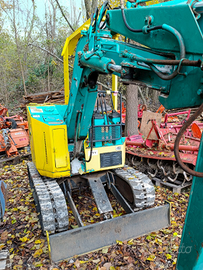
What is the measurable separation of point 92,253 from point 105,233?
357mm

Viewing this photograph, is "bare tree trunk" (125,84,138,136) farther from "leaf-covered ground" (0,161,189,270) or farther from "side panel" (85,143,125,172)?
"leaf-covered ground" (0,161,189,270)

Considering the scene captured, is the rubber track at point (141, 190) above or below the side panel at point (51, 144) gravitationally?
below

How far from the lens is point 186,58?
5.26 feet

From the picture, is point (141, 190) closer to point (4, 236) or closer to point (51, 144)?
point (51, 144)

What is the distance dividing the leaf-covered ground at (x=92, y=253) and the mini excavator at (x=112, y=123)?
0.47ft

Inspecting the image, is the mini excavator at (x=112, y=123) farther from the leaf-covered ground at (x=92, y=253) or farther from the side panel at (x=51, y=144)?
the leaf-covered ground at (x=92, y=253)

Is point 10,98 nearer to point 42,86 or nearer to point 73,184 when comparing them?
point 42,86

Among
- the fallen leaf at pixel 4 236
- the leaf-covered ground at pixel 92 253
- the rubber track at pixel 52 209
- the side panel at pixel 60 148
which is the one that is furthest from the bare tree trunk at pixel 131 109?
the fallen leaf at pixel 4 236

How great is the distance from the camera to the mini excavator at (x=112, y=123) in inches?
60.4

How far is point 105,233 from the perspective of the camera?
3543 millimetres

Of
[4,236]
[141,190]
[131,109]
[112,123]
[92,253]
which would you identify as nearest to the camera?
[92,253]

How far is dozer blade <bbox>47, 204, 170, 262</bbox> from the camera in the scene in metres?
3.26

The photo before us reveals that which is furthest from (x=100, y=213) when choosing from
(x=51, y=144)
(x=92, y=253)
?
(x=51, y=144)

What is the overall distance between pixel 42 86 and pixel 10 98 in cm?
273
